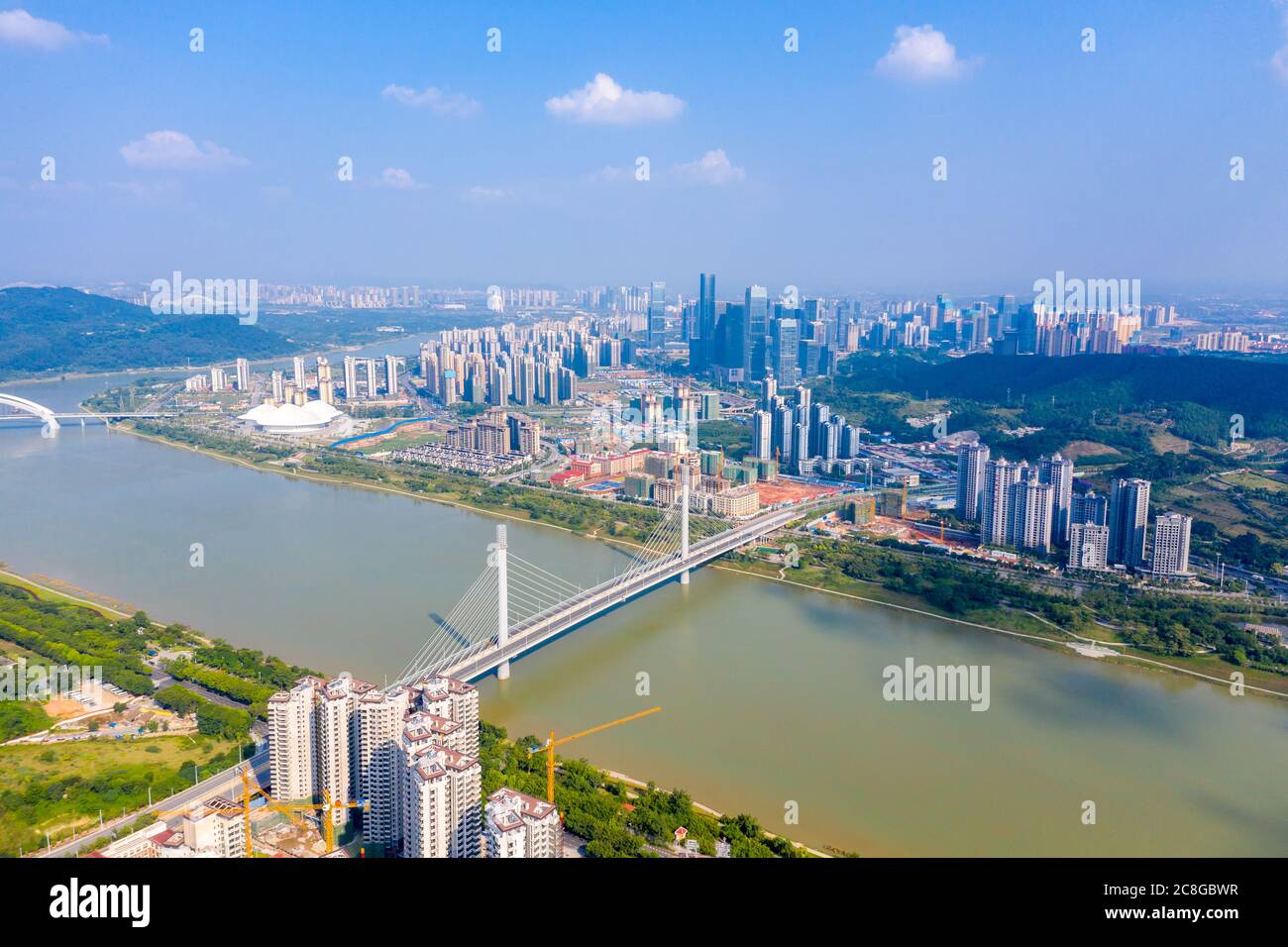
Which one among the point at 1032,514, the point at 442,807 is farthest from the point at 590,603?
the point at 1032,514

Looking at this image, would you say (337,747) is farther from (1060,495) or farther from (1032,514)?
(1060,495)

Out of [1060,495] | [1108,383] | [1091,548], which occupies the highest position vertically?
[1108,383]

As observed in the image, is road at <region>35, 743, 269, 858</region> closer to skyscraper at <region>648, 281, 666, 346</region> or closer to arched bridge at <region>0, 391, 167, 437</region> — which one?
arched bridge at <region>0, 391, 167, 437</region>

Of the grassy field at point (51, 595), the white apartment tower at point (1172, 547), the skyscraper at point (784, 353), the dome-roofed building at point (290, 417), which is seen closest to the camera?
the grassy field at point (51, 595)

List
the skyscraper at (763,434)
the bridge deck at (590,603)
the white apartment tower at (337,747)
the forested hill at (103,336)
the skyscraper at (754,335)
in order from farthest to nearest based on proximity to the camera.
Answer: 1. the forested hill at (103,336)
2. the skyscraper at (754,335)
3. the skyscraper at (763,434)
4. the bridge deck at (590,603)
5. the white apartment tower at (337,747)

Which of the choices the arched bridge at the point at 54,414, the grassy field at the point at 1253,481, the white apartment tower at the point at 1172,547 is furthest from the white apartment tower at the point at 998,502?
the arched bridge at the point at 54,414

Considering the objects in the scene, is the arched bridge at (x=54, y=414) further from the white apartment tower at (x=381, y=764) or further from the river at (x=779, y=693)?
the white apartment tower at (x=381, y=764)
